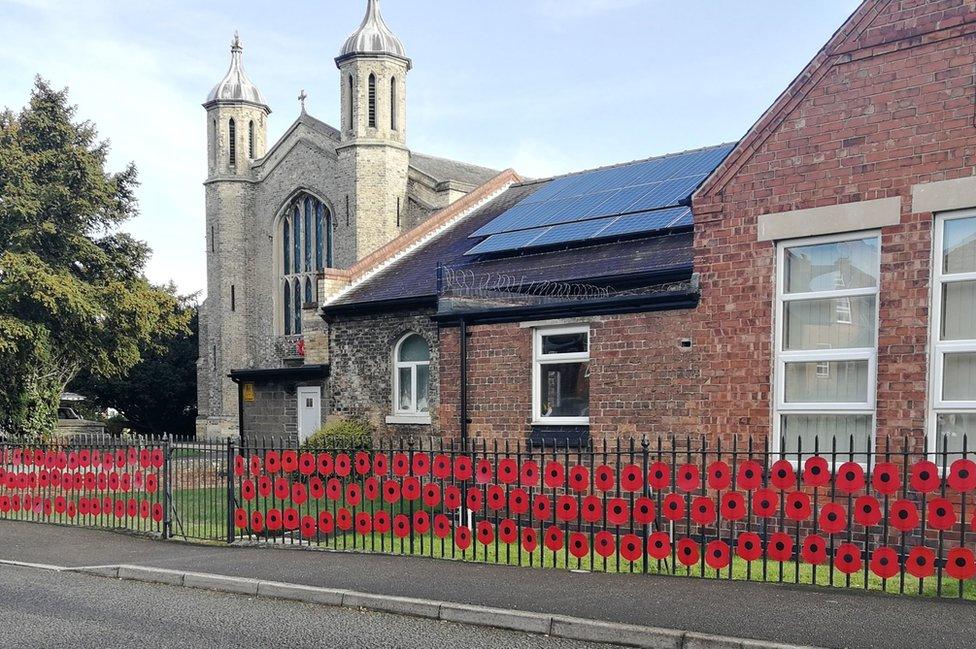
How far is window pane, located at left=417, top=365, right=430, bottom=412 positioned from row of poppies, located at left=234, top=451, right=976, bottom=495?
23.5ft

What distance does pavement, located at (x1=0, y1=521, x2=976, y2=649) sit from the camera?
6836 millimetres

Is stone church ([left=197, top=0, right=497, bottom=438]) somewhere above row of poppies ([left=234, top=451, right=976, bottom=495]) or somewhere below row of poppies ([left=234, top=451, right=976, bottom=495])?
above

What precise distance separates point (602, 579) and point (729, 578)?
3.76 ft

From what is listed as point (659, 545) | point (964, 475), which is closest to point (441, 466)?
point (659, 545)

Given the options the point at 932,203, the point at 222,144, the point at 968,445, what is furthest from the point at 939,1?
the point at 222,144

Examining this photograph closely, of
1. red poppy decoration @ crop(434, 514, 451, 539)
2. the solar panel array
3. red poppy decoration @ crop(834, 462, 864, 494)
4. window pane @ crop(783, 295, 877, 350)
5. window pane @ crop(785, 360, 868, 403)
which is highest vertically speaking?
the solar panel array

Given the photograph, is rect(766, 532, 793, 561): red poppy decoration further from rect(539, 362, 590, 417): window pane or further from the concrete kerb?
rect(539, 362, 590, 417): window pane

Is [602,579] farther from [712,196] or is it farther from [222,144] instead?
[222,144]

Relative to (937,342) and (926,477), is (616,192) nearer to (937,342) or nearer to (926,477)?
(937,342)

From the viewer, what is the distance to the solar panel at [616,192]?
17203 mm

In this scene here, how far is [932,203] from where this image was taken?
378 inches

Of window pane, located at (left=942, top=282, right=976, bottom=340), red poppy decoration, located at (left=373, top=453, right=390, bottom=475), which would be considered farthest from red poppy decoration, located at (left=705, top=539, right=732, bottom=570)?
red poppy decoration, located at (left=373, top=453, right=390, bottom=475)

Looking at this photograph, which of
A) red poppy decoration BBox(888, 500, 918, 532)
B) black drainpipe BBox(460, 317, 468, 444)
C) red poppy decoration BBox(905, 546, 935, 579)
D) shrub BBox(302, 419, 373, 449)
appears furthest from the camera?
shrub BBox(302, 419, 373, 449)

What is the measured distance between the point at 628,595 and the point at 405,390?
1291cm
